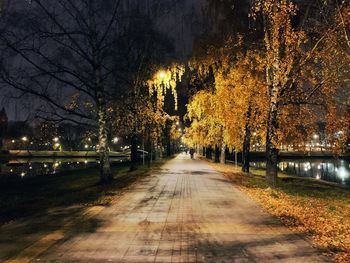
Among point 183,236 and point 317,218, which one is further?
point 317,218

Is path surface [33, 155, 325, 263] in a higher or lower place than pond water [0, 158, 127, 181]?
lower

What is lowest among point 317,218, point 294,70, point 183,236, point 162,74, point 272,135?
point 183,236

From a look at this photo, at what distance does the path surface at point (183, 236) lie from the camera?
27.3 ft

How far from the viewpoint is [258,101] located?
2219cm

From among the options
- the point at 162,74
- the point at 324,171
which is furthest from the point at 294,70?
the point at 324,171

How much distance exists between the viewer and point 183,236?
10125mm

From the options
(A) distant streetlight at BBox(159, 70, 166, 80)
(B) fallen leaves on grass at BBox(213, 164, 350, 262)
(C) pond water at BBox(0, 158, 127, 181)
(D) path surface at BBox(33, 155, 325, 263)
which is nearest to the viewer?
(D) path surface at BBox(33, 155, 325, 263)

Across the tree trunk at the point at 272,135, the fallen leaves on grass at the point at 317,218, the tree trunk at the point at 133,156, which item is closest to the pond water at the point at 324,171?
the tree trunk at the point at 133,156

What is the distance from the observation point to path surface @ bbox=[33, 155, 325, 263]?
328 inches

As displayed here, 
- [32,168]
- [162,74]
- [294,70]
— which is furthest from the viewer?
[32,168]

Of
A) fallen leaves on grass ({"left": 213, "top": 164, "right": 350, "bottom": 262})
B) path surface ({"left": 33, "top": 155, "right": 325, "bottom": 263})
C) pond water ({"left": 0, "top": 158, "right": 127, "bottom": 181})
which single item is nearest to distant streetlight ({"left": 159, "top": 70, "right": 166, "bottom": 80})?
fallen leaves on grass ({"left": 213, "top": 164, "right": 350, "bottom": 262})

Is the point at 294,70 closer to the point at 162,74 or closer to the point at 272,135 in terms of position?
the point at 272,135

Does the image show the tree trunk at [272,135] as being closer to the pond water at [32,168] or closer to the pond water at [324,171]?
the pond water at [324,171]

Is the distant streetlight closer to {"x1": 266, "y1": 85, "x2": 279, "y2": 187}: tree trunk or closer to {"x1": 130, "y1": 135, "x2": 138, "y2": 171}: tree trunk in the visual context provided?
{"x1": 130, "y1": 135, "x2": 138, "y2": 171}: tree trunk
